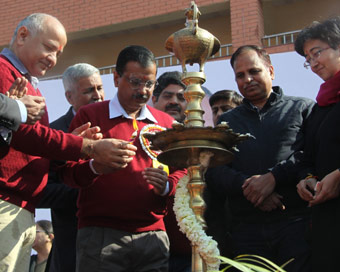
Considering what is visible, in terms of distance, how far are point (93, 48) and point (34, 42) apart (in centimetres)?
957

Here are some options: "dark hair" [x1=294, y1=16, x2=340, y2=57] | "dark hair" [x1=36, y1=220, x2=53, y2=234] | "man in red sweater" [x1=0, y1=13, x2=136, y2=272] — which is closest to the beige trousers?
"man in red sweater" [x1=0, y1=13, x2=136, y2=272]

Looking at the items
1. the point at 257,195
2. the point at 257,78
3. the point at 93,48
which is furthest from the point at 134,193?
the point at 93,48

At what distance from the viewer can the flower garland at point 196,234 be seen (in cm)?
195

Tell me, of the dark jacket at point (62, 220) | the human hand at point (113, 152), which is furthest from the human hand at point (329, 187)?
the dark jacket at point (62, 220)

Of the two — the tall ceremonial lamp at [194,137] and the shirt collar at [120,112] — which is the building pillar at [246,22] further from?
the tall ceremonial lamp at [194,137]

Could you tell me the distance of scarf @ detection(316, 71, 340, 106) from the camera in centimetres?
277

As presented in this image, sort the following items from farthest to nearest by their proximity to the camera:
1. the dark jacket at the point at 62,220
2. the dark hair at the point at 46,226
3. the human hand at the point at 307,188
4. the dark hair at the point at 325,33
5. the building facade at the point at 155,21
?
the building facade at the point at 155,21 < the dark hair at the point at 46,226 < the dark jacket at the point at 62,220 < the dark hair at the point at 325,33 < the human hand at the point at 307,188

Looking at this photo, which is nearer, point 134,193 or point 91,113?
point 134,193

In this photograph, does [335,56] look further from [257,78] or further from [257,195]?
[257,195]

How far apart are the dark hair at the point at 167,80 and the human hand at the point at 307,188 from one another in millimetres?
1697

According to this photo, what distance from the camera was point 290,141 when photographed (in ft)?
10.5

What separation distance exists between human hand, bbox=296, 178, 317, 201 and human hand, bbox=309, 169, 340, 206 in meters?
0.09

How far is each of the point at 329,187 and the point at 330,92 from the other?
562 mm

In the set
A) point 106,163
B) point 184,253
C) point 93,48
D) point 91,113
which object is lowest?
point 184,253
